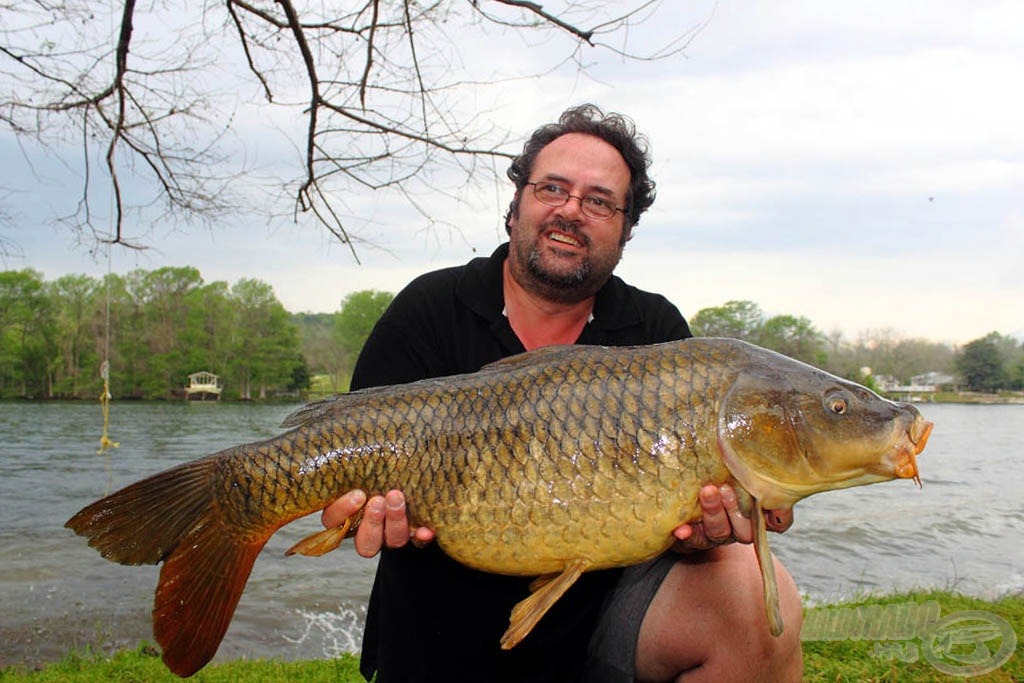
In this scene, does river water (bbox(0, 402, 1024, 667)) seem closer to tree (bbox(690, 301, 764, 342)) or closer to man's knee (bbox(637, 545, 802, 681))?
man's knee (bbox(637, 545, 802, 681))

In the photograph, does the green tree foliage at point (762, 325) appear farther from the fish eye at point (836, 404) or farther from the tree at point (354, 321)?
the fish eye at point (836, 404)

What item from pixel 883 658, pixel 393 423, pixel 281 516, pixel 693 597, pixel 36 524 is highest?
pixel 393 423

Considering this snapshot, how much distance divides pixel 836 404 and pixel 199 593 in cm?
172

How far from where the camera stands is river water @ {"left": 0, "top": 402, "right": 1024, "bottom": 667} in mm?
5086

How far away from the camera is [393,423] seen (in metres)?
2.02

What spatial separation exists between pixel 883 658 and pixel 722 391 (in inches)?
79.4

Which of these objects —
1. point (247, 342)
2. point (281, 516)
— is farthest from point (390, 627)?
point (247, 342)

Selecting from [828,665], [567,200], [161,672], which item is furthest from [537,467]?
[161,672]

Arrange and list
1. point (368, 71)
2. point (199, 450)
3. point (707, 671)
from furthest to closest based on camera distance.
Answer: point (199, 450) → point (368, 71) → point (707, 671)

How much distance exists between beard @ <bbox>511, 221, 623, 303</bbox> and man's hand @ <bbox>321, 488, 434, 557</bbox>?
0.99 meters

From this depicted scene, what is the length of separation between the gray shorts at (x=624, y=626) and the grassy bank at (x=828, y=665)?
1.06 meters

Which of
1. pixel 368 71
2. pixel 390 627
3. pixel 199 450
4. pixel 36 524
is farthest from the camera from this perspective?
pixel 199 450

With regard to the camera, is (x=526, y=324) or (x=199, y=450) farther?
(x=199, y=450)

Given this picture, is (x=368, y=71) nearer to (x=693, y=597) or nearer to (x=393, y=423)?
(x=393, y=423)
